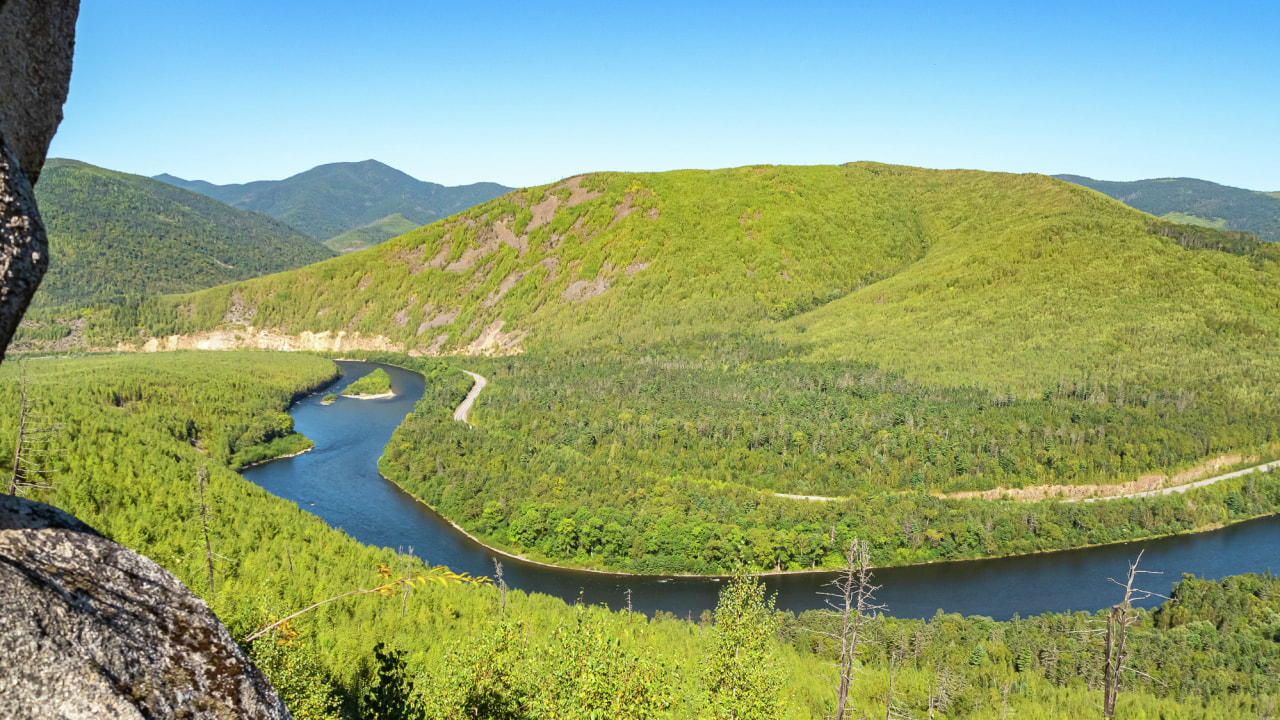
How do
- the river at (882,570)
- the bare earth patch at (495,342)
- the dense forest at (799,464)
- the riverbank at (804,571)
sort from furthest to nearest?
the bare earth patch at (495,342)
the dense forest at (799,464)
the riverbank at (804,571)
the river at (882,570)

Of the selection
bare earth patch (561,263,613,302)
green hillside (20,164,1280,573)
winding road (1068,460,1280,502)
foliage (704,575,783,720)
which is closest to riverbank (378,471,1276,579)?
green hillside (20,164,1280,573)

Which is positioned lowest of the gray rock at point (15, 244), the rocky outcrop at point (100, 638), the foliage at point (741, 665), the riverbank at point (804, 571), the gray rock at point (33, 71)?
the riverbank at point (804, 571)

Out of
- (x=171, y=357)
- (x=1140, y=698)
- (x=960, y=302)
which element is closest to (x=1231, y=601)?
(x=1140, y=698)

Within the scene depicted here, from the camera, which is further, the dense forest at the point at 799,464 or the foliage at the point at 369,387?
the foliage at the point at 369,387

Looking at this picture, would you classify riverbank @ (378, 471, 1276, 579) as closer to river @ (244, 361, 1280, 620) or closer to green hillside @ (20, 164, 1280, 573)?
river @ (244, 361, 1280, 620)

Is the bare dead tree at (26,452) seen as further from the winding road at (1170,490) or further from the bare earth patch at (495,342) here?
the bare earth patch at (495,342)

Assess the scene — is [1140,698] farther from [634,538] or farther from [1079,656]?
[634,538]

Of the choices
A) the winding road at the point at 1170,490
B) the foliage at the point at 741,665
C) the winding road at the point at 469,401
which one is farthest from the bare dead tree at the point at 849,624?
the winding road at the point at 469,401

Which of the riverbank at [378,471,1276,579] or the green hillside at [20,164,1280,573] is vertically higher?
the green hillside at [20,164,1280,573]
